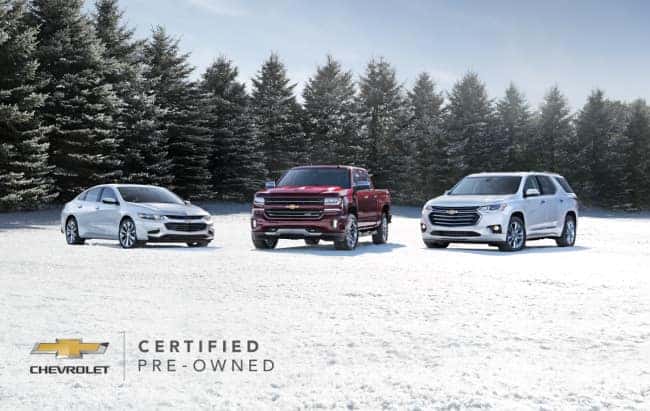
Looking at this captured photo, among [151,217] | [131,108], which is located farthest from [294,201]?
[131,108]

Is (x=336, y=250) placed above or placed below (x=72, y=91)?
below

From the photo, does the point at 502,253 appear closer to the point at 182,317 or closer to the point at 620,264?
the point at 620,264

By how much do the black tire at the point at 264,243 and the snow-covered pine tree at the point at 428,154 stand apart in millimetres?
42375

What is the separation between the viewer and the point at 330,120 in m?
60.2

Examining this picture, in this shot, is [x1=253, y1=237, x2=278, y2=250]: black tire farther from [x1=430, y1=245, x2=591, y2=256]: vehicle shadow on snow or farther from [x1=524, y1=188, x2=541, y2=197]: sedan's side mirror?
[x1=524, y1=188, x2=541, y2=197]: sedan's side mirror

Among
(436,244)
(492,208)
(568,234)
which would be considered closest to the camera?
(492,208)

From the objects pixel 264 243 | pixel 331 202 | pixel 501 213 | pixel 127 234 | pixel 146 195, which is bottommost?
pixel 264 243

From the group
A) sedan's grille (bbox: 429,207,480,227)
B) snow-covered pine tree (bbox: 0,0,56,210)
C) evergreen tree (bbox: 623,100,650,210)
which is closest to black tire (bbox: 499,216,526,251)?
sedan's grille (bbox: 429,207,480,227)

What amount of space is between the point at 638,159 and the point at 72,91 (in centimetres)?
4795

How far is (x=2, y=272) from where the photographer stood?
13.0 meters

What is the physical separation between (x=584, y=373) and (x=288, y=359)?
244 cm

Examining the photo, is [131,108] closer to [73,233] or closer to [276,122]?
[276,122]

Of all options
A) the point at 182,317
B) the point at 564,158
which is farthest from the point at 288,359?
the point at 564,158

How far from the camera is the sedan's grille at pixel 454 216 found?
17766 millimetres
